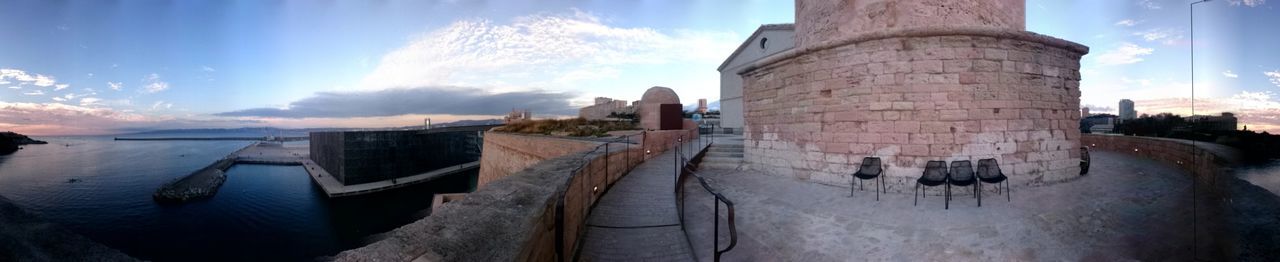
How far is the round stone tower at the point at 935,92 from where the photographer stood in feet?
21.7

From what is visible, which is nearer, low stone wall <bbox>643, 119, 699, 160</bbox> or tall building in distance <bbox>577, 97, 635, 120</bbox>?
low stone wall <bbox>643, 119, 699, 160</bbox>

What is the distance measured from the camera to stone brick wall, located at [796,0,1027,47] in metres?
6.96

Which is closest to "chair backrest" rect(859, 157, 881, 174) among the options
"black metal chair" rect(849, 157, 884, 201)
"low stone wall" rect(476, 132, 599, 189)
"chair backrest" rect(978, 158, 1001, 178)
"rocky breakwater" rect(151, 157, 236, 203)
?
"black metal chair" rect(849, 157, 884, 201)

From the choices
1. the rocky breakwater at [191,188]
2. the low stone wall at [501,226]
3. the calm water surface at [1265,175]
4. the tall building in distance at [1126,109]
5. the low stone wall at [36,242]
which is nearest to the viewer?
the low stone wall at [36,242]

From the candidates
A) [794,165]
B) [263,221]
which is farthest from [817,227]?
[263,221]

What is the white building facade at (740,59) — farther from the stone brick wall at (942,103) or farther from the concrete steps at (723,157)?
the stone brick wall at (942,103)

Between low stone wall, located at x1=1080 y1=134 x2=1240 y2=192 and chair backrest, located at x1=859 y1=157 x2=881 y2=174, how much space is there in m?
3.13

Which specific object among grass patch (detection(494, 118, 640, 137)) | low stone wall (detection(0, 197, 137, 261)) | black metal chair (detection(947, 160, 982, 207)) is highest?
grass patch (detection(494, 118, 640, 137))

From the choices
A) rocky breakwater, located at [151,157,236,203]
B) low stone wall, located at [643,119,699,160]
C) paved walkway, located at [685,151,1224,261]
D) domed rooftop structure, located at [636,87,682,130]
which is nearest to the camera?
paved walkway, located at [685,151,1224,261]

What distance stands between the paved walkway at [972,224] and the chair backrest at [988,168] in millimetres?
338

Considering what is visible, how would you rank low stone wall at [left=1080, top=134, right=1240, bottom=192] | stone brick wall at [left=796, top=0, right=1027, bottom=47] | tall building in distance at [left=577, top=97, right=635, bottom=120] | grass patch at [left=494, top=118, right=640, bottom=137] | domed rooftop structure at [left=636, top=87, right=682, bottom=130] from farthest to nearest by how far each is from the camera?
1. tall building in distance at [left=577, top=97, right=635, bottom=120]
2. grass patch at [left=494, top=118, right=640, bottom=137]
3. domed rooftop structure at [left=636, top=87, right=682, bottom=130]
4. stone brick wall at [left=796, top=0, right=1027, bottom=47]
5. low stone wall at [left=1080, top=134, right=1240, bottom=192]

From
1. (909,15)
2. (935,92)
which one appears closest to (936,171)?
(935,92)

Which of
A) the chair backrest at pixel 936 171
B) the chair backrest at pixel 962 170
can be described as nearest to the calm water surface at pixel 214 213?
the chair backrest at pixel 936 171

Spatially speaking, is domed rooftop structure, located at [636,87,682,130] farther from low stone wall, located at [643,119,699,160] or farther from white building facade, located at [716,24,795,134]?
white building facade, located at [716,24,795,134]
